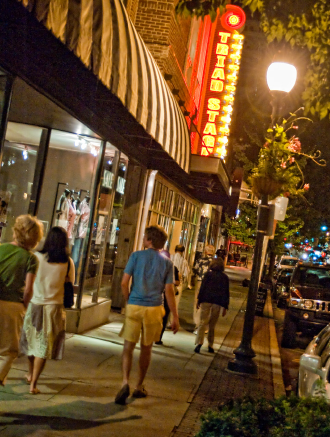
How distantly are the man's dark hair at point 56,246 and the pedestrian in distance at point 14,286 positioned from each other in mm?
617

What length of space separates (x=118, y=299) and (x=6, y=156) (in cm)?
475

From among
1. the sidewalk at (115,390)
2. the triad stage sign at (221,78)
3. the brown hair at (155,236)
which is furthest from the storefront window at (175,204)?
the brown hair at (155,236)

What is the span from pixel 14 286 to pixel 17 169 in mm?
4615

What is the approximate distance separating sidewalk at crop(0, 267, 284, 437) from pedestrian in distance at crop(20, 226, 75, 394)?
1.55 feet

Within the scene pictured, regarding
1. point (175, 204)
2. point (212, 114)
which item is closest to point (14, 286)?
point (175, 204)

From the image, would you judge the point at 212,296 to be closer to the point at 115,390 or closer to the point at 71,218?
the point at 71,218

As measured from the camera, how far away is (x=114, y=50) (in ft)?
20.8

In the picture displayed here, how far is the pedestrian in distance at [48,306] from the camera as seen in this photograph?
596 cm

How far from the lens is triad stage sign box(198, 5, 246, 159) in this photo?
20.6 meters

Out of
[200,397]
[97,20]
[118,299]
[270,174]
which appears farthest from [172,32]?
[200,397]

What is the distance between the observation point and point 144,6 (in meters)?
12.9

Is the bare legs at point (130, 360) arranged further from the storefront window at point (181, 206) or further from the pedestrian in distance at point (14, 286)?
the storefront window at point (181, 206)

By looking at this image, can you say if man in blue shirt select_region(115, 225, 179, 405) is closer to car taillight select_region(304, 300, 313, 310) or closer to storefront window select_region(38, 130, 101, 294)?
storefront window select_region(38, 130, 101, 294)

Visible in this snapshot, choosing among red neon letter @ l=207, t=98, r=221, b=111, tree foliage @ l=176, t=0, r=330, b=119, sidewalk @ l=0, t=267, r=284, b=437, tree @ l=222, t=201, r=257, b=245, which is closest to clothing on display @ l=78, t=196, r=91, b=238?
sidewalk @ l=0, t=267, r=284, b=437
